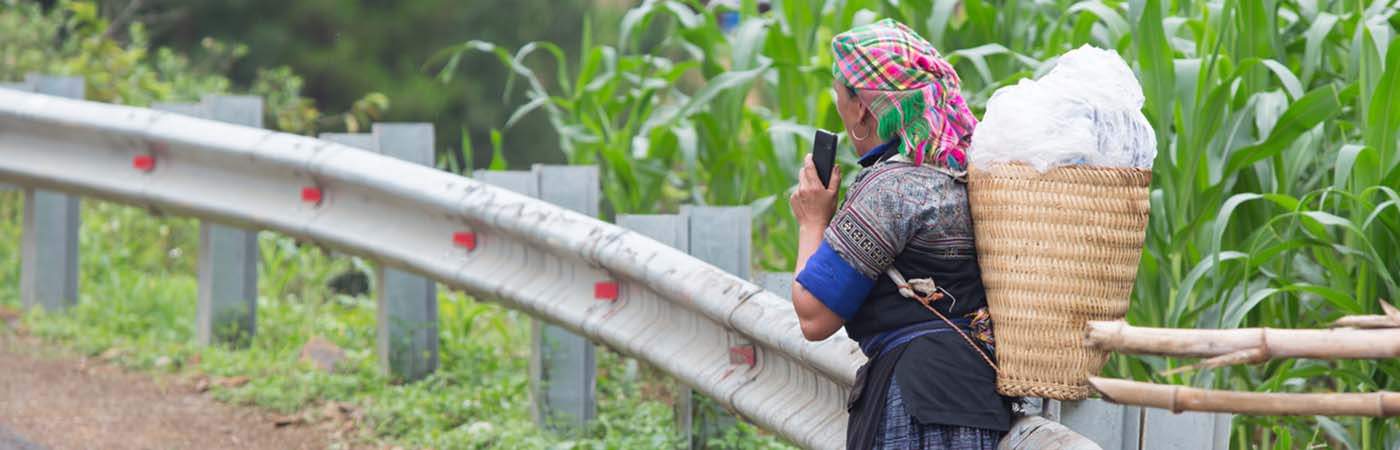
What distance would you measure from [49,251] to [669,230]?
324 cm

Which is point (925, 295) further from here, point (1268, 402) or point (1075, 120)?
point (1268, 402)

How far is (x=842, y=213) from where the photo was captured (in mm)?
2799

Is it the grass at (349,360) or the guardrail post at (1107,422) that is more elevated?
the guardrail post at (1107,422)

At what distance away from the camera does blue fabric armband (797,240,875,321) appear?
2807 mm

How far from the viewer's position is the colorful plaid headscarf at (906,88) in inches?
110

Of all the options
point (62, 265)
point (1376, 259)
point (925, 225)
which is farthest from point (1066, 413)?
point (62, 265)

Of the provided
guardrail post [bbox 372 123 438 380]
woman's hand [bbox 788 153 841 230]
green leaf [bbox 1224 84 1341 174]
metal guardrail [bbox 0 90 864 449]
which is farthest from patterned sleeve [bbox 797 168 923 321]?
guardrail post [bbox 372 123 438 380]

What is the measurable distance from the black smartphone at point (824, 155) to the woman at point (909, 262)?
80 millimetres

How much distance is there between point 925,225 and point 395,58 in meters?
15.5

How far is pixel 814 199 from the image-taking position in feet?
9.71

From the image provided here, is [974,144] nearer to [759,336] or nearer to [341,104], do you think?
[759,336]

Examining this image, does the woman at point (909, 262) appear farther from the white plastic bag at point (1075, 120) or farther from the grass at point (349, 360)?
the grass at point (349, 360)

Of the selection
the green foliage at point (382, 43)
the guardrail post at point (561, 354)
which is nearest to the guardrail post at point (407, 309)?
the guardrail post at point (561, 354)

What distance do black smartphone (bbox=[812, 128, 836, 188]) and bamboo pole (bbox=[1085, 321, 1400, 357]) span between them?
0.94 m
